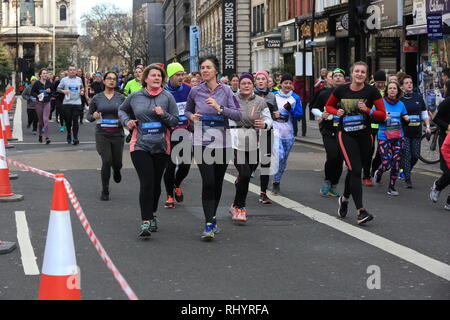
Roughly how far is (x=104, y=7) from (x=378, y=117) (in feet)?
410

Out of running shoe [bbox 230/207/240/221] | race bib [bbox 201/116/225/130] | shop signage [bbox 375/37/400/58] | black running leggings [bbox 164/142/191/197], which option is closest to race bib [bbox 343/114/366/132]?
running shoe [bbox 230/207/240/221]

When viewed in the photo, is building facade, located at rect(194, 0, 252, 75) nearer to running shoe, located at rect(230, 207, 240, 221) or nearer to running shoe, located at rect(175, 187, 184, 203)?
running shoe, located at rect(175, 187, 184, 203)

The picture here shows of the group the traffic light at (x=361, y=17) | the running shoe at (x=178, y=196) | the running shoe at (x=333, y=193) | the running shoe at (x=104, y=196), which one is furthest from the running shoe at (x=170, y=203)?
the traffic light at (x=361, y=17)

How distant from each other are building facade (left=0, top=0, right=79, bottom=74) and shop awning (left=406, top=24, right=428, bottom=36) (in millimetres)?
110376

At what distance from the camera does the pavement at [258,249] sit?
6.55 metres

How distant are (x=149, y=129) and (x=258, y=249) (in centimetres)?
171

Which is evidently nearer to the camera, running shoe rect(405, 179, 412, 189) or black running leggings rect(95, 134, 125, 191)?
black running leggings rect(95, 134, 125, 191)

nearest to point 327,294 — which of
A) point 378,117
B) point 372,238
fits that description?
point 372,238

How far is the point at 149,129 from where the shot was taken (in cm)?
891

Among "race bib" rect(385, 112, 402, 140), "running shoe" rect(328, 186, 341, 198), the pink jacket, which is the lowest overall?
"running shoe" rect(328, 186, 341, 198)

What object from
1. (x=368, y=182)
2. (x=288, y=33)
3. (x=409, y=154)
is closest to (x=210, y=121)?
(x=368, y=182)

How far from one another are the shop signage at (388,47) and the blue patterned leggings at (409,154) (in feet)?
51.6

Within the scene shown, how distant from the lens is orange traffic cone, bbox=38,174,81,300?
17.7 ft

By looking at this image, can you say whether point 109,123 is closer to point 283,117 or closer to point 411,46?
point 283,117
